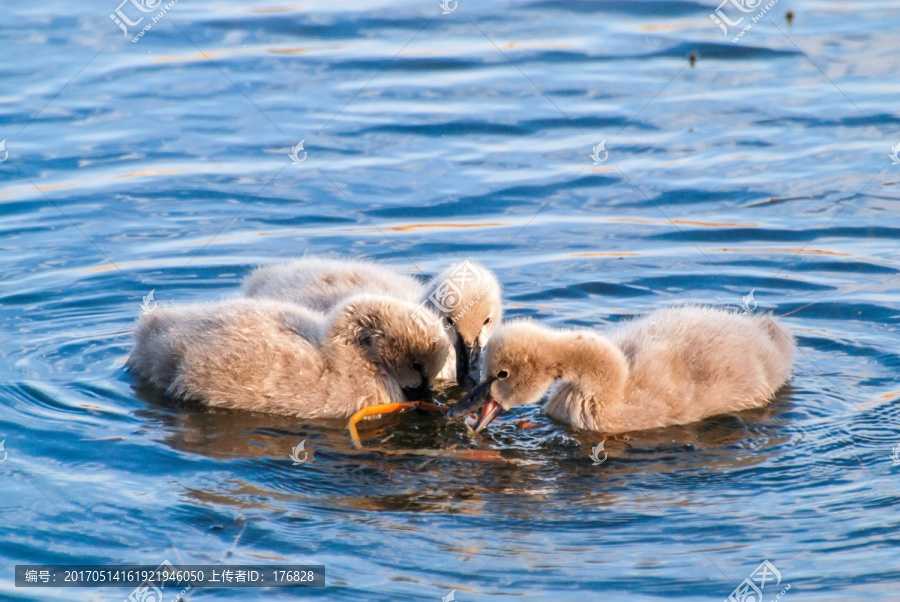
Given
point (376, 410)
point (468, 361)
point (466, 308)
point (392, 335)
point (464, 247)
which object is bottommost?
point (376, 410)

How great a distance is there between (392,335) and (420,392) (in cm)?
47

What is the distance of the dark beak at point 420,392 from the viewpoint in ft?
24.3

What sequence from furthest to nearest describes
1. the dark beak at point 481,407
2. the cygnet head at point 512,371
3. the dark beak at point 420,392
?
the dark beak at point 420,392 → the dark beak at point 481,407 → the cygnet head at point 512,371

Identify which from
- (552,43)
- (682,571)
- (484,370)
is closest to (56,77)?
(552,43)

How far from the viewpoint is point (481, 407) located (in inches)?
277

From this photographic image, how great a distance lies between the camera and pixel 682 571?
5305 mm

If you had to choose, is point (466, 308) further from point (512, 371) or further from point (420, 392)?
point (512, 371)

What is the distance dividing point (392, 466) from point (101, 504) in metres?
1.52

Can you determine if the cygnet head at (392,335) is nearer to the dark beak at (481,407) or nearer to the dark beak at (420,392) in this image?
the dark beak at (420,392)

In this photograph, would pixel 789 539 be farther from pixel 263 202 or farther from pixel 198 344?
pixel 263 202

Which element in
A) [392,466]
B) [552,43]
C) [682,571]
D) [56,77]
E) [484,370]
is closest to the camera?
[682,571]

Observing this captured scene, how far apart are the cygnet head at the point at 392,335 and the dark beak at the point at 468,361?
0.41 meters

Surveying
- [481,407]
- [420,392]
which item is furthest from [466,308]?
[481,407]

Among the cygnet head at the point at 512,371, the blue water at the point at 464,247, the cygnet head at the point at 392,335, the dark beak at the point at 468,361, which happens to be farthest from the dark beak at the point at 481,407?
the dark beak at the point at 468,361
